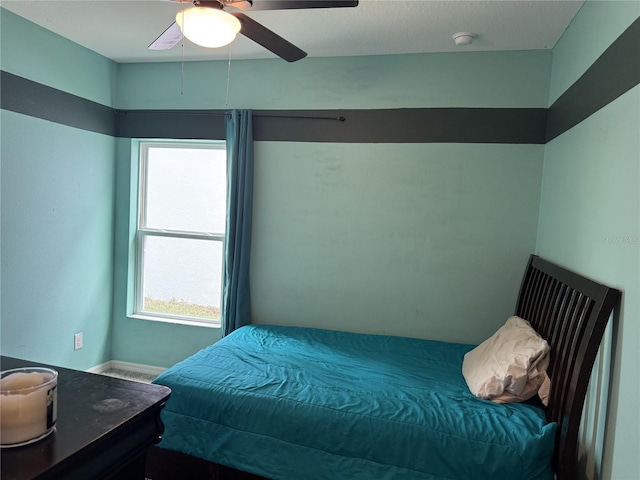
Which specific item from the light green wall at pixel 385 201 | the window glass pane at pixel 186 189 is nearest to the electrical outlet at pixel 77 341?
the light green wall at pixel 385 201

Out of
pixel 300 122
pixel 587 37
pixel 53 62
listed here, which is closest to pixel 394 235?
pixel 300 122

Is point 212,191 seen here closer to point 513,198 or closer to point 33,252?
point 33,252

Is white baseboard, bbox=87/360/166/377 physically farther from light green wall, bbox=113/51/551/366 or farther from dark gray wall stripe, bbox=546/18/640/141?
dark gray wall stripe, bbox=546/18/640/141

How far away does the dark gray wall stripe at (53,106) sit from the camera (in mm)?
2613

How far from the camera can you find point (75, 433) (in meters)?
0.85

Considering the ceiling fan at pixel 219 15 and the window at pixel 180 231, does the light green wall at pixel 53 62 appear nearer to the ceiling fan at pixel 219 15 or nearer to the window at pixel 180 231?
the window at pixel 180 231

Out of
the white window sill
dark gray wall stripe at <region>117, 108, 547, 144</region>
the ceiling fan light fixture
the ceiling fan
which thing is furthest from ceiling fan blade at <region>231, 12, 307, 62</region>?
the white window sill

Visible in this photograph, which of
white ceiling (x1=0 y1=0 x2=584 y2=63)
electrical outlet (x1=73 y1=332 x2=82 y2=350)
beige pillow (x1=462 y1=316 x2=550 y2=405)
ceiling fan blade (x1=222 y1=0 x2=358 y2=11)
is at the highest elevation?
white ceiling (x1=0 y1=0 x2=584 y2=63)

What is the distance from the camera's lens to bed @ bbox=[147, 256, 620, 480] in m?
1.68

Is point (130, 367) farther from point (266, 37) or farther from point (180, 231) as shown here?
point (266, 37)

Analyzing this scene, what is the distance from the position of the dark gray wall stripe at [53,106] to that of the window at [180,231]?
0.39m

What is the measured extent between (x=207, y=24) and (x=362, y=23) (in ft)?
3.89

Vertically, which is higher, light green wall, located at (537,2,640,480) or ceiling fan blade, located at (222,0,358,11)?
ceiling fan blade, located at (222,0,358,11)

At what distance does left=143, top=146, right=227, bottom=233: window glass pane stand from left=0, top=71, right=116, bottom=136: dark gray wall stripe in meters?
0.44
